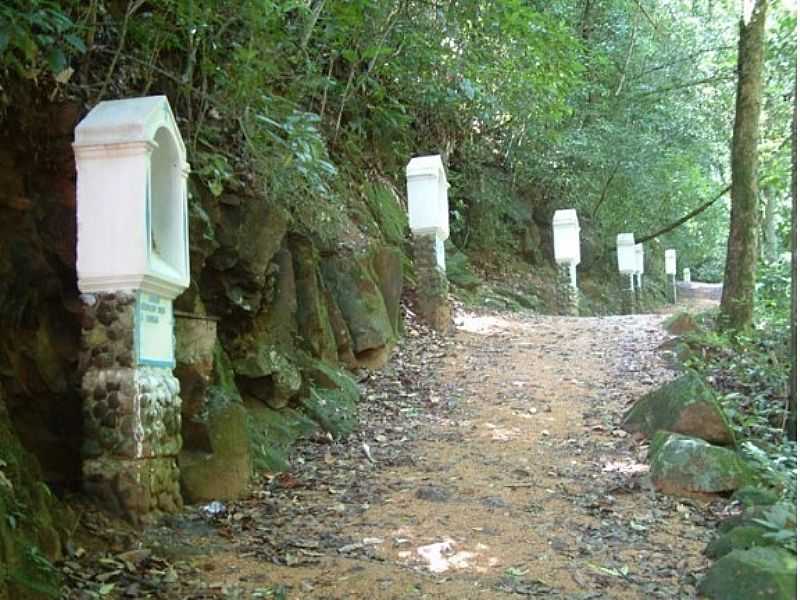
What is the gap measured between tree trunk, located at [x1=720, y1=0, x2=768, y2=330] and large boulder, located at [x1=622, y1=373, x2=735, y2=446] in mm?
3908

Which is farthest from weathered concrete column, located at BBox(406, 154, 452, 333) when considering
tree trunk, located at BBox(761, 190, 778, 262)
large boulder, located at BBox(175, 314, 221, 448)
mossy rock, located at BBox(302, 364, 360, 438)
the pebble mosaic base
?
tree trunk, located at BBox(761, 190, 778, 262)

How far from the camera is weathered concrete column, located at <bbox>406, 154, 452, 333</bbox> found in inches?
478

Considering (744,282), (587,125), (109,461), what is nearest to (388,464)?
(109,461)

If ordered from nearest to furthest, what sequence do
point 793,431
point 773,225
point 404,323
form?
point 793,431 < point 404,323 < point 773,225

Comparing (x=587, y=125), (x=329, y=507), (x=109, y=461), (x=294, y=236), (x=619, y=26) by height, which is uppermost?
(x=619, y=26)

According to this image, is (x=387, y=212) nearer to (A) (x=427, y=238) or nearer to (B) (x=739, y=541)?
(A) (x=427, y=238)

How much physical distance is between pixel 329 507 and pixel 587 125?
15.9 metres

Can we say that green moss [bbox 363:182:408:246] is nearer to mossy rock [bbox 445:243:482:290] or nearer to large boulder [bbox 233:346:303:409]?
mossy rock [bbox 445:243:482:290]

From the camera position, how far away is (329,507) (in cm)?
584

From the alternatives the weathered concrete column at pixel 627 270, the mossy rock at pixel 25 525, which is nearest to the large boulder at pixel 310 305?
the mossy rock at pixel 25 525

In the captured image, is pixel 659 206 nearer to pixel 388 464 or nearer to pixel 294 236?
pixel 294 236

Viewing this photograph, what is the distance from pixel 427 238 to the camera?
40.3ft

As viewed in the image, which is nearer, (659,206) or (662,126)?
(662,126)

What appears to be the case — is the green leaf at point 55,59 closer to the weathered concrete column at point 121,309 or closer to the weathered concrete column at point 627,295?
the weathered concrete column at point 121,309
